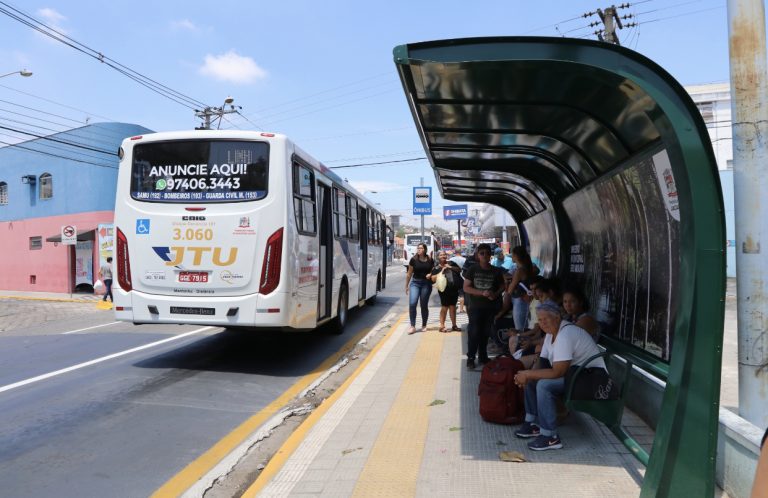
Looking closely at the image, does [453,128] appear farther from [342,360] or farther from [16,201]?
[16,201]

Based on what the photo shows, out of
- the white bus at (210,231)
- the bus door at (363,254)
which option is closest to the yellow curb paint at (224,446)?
the white bus at (210,231)

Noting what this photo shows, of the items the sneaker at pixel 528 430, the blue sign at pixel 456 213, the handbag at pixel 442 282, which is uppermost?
the blue sign at pixel 456 213

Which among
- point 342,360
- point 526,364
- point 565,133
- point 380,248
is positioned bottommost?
point 342,360

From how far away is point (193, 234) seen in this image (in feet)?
24.6

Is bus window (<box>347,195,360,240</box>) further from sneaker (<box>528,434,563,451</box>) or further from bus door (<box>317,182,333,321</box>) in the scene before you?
sneaker (<box>528,434,563,451</box>)

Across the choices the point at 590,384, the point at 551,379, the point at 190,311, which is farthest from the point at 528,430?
the point at 190,311

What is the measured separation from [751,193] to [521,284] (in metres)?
4.98

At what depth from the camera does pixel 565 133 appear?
5824mm

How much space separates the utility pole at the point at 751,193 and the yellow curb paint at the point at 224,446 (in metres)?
3.82

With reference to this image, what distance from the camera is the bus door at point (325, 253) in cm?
945

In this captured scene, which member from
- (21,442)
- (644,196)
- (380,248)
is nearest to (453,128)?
(644,196)

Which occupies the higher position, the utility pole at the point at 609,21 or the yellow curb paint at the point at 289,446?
the utility pole at the point at 609,21

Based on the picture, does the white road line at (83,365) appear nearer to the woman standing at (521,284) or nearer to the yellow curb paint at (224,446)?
the yellow curb paint at (224,446)

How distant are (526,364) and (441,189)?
523cm
